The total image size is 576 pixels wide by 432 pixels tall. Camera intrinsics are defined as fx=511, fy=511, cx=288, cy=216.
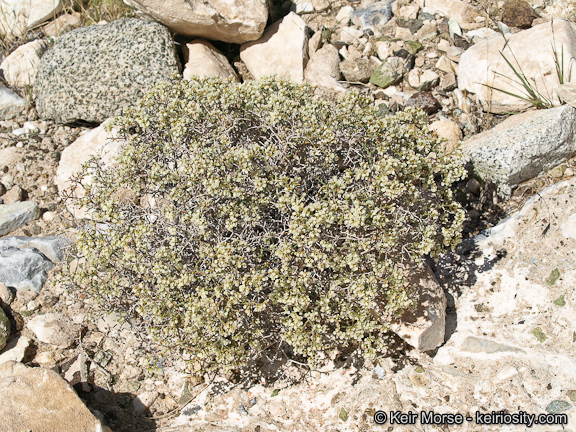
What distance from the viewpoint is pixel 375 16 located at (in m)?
6.26

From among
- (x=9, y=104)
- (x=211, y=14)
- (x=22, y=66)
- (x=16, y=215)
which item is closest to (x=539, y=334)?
(x=211, y=14)

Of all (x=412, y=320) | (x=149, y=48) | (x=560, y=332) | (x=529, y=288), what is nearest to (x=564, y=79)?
(x=529, y=288)

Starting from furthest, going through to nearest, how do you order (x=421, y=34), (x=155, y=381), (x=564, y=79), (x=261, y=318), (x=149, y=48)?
(x=421, y=34) < (x=149, y=48) < (x=564, y=79) < (x=155, y=381) < (x=261, y=318)

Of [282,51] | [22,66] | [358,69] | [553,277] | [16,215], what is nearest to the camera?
[553,277]

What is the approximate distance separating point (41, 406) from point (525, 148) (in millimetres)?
4426

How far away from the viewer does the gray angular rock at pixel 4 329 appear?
165 inches

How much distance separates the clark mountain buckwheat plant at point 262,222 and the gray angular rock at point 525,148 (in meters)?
0.80

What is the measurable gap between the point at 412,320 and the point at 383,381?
0.51m

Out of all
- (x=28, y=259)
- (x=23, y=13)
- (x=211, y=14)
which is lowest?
(x=28, y=259)

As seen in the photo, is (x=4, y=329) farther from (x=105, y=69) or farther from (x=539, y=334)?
(x=539, y=334)

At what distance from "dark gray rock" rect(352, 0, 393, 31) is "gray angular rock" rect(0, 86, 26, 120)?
4223mm

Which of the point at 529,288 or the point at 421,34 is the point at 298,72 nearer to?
the point at 421,34

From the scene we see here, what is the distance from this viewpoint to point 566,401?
351cm

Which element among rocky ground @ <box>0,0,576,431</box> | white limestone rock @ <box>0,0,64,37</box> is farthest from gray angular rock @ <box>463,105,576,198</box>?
white limestone rock @ <box>0,0,64,37</box>
